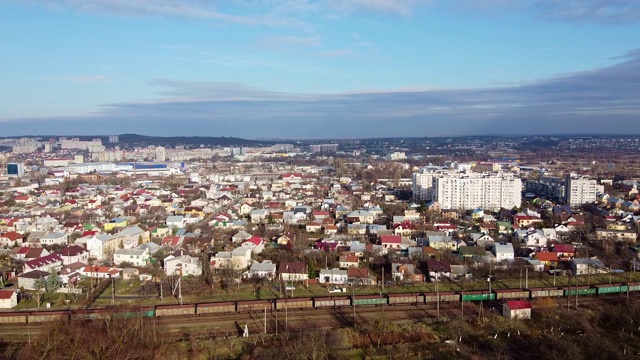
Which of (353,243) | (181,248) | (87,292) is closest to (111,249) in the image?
(181,248)

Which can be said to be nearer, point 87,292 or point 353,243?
point 87,292

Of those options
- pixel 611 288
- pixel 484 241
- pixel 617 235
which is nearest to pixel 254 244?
pixel 484 241

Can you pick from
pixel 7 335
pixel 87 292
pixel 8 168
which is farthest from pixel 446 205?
pixel 8 168

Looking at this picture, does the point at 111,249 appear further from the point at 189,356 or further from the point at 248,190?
the point at 248,190

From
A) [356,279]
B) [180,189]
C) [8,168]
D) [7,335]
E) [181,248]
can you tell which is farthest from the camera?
[8,168]

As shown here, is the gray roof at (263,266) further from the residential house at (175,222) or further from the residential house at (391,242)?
the residential house at (175,222)

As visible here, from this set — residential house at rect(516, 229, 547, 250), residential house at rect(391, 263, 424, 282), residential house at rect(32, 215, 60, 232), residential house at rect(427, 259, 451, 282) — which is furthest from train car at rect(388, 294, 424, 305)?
residential house at rect(32, 215, 60, 232)

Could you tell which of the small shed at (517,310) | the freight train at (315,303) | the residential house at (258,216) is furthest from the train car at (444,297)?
the residential house at (258,216)

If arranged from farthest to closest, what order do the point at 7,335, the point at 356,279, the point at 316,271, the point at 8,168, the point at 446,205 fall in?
the point at 8,168
the point at 446,205
the point at 316,271
the point at 356,279
the point at 7,335
